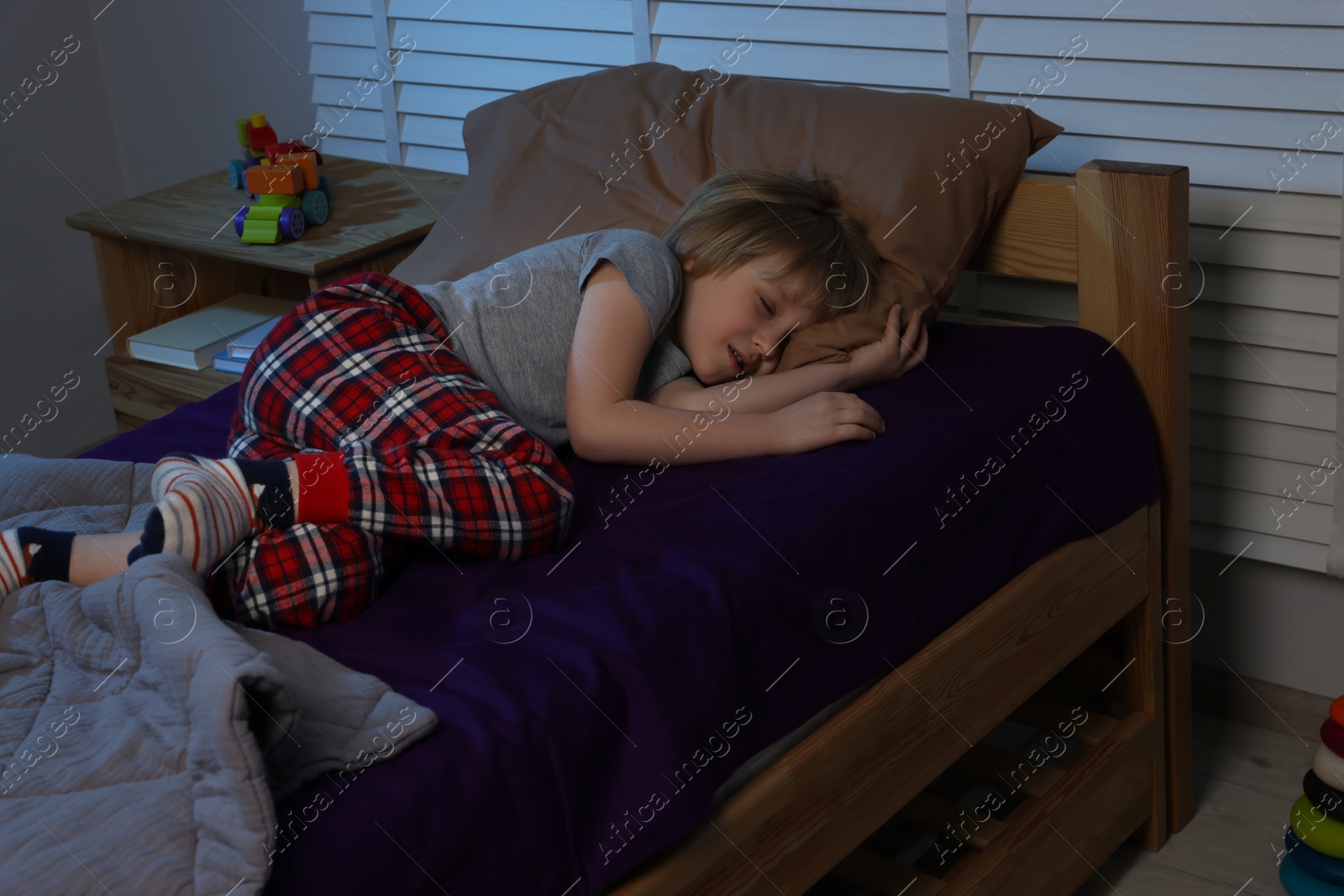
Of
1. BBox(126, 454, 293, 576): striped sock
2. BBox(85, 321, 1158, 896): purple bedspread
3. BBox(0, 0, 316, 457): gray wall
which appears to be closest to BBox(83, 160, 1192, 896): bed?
BBox(85, 321, 1158, 896): purple bedspread

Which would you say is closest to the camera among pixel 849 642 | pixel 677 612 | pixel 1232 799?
pixel 677 612

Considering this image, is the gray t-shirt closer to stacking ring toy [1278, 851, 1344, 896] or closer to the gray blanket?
the gray blanket

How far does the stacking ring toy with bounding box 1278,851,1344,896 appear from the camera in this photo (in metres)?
1.33

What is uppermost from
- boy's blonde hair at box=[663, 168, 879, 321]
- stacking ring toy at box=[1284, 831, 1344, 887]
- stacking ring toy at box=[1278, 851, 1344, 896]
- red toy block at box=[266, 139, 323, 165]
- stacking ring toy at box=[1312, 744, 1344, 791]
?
boy's blonde hair at box=[663, 168, 879, 321]

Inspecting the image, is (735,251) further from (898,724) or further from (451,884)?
(451,884)

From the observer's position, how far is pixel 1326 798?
1.33 m

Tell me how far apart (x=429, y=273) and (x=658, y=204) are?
31cm

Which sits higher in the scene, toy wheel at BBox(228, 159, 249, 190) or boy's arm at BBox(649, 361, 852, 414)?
toy wheel at BBox(228, 159, 249, 190)

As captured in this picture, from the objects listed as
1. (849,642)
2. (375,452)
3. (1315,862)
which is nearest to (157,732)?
(375,452)

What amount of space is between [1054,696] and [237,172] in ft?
4.97

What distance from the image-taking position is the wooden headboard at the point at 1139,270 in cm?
133

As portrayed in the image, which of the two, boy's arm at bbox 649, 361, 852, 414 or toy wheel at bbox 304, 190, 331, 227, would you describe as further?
toy wheel at bbox 304, 190, 331, 227

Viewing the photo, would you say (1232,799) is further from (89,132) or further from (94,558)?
(89,132)

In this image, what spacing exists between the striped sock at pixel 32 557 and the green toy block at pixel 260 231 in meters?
0.91
